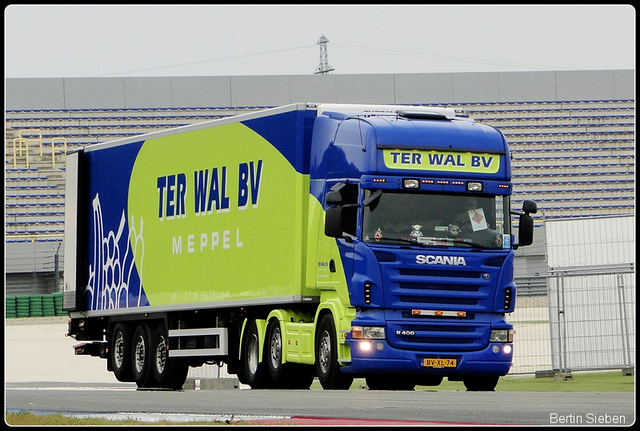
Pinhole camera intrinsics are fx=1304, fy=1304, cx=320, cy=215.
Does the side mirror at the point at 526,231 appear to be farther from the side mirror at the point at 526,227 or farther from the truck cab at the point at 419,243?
the truck cab at the point at 419,243

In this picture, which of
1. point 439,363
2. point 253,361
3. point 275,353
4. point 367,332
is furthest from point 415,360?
point 253,361

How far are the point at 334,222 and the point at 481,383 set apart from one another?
316 centimetres

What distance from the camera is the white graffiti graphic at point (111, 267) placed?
2089 centimetres

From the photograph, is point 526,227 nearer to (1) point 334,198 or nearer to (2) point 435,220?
(2) point 435,220

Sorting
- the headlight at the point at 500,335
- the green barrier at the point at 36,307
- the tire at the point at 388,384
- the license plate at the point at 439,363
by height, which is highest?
the green barrier at the point at 36,307

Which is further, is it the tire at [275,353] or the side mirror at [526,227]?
the tire at [275,353]

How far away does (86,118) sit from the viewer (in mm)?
62906

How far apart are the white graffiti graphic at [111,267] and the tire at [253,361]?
285 centimetres

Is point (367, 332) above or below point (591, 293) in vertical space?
below

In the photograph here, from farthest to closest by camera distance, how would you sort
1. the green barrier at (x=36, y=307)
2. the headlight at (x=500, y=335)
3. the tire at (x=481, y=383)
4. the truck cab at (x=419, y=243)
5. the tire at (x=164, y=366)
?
the green barrier at (x=36, y=307), the tire at (x=164, y=366), the tire at (x=481, y=383), the headlight at (x=500, y=335), the truck cab at (x=419, y=243)

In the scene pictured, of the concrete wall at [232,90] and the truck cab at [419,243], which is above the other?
the concrete wall at [232,90]

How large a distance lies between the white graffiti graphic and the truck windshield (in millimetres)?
5807

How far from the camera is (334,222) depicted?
15.9m

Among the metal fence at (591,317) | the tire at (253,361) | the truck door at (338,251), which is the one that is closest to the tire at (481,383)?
the truck door at (338,251)
